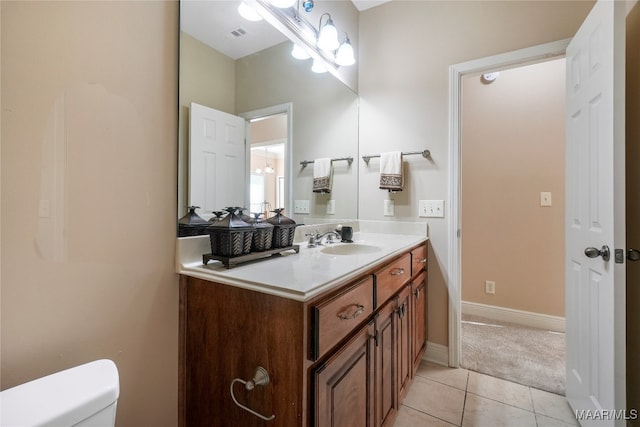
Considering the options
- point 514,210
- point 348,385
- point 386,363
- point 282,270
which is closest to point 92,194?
point 282,270

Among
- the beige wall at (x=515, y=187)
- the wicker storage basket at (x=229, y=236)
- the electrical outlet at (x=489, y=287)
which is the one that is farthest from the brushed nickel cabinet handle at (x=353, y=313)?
the electrical outlet at (x=489, y=287)

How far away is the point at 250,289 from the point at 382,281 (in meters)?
0.59

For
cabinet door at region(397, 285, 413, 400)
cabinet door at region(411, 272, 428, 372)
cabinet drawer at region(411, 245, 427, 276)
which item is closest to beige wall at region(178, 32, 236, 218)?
cabinet door at region(397, 285, 413, 400)

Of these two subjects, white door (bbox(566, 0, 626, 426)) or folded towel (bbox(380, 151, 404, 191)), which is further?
folded towel (bbox(380, 151, 404, 191))

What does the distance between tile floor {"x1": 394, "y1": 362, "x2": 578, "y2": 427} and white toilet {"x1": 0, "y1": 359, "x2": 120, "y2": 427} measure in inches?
51.8

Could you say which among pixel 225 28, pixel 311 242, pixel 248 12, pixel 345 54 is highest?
pixel 345 54

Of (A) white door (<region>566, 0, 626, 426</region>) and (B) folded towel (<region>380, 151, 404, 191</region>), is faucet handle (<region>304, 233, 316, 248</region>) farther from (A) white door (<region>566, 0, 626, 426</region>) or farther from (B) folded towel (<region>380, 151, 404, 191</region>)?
(A) white door (<region>566, 0, 626, 426</region>)

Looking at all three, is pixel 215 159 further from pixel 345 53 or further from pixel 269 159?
pixel 345 53

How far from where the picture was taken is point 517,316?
258 cm

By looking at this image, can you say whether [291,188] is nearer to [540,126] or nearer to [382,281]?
[382,281]

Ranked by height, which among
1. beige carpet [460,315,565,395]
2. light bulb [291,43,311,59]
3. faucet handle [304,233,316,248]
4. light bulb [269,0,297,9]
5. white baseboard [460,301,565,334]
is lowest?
beige carpet [460,315,565,395]

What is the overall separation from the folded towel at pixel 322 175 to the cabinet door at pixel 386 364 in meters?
0.92

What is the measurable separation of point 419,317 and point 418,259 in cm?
37

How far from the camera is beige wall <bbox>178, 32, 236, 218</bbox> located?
1062mm
